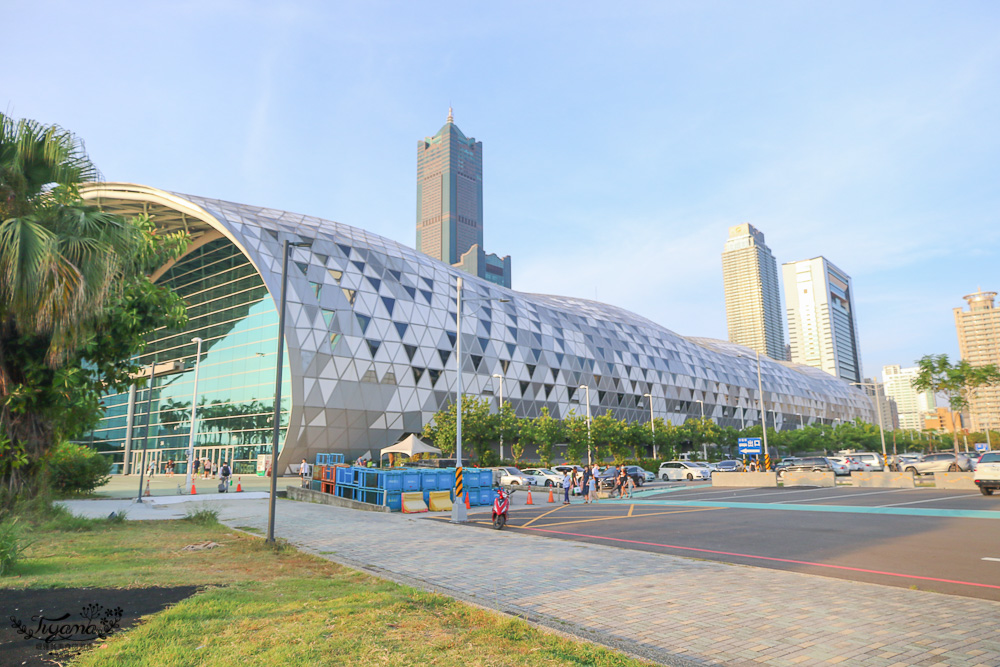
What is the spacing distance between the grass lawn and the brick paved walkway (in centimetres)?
68

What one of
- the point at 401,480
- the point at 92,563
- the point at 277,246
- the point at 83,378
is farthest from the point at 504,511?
the point at 277,246

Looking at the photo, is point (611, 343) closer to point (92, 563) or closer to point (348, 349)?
point (348, 349)

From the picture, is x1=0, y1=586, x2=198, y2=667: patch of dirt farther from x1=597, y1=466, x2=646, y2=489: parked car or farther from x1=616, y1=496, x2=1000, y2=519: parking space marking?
x1=597, y1=466, x2=646, y2=489: parked car

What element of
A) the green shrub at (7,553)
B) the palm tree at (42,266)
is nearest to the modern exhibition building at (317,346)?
the palm tree at (42,266)

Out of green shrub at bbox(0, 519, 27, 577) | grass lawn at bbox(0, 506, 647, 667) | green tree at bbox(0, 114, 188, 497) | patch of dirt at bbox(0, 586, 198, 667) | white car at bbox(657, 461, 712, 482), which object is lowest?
white car at bbox(657, 461, 712, 482)

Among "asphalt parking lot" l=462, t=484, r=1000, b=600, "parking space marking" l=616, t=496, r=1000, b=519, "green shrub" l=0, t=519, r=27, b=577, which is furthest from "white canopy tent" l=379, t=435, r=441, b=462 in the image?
"green shrub" l=0, t=519, r=27, b=577

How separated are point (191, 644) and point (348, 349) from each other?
135ft

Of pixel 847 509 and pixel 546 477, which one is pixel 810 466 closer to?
pixel 546 477

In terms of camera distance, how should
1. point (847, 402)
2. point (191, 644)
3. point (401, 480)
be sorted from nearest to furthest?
1. point (191, 644)
2. point (401, 480)
3. point (847, 402)

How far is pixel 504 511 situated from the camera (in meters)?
17.8

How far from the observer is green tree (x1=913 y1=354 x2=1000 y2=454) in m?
49.0

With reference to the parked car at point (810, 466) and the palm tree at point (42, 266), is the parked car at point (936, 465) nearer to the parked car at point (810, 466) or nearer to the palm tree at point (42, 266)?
the parked car at point (810, 466)

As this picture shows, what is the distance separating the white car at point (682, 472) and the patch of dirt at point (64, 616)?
47047 millimetres

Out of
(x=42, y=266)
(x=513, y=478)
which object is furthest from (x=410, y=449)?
(x=42, y=266)
